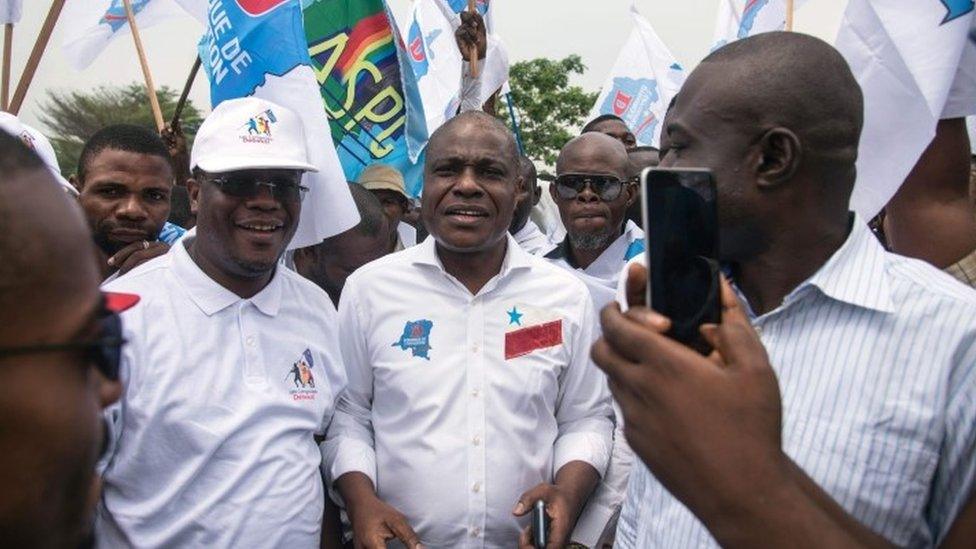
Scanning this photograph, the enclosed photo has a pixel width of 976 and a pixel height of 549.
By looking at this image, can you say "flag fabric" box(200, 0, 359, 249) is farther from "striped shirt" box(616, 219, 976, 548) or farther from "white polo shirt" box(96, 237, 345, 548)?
"striped shirt" box(616, 219, 976, 548)

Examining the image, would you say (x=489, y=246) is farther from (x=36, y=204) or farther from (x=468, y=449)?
(x=36, y=204)

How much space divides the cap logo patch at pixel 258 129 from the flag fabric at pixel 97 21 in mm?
3547

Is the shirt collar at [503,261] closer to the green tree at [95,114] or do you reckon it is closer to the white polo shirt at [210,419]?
the white polo shirt at [210,419]

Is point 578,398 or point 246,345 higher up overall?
point 246,345

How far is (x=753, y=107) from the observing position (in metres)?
1.73

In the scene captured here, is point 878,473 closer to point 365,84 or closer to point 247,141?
point 247,141

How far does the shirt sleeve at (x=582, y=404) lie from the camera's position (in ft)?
9.92

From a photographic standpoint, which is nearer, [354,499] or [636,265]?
[636,265]

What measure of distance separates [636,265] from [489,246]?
2.07 m

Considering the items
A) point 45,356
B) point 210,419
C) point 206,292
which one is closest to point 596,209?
point 206,292

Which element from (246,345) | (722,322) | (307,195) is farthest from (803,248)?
(307,195)

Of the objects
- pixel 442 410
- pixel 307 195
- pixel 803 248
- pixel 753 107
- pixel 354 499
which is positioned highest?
pixel 753 107

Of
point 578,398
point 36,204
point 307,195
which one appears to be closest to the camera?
point 36,204

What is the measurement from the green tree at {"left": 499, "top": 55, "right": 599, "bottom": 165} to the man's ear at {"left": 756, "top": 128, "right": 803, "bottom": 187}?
87.4 feet
